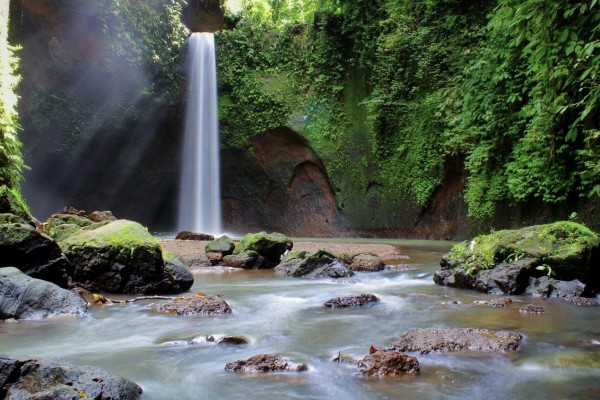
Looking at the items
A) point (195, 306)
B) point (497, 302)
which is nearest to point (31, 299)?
point (195, 306)

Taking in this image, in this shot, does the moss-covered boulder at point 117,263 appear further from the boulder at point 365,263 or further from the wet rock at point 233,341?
the boulder at point 365,263

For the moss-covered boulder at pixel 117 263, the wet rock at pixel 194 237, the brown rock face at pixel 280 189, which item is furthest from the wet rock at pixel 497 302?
the brown rock face at pixel 280 189

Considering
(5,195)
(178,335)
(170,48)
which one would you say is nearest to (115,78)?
(170,48)

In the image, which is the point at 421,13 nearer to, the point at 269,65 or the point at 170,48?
the point at 269,65

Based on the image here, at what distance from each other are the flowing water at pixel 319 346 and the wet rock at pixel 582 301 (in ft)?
0.63

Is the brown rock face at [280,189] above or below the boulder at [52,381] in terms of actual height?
above

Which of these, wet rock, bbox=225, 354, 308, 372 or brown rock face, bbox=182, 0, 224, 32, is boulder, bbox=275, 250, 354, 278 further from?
brown rock face, bbox=182, 0, 224, 32

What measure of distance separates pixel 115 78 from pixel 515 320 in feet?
57.9

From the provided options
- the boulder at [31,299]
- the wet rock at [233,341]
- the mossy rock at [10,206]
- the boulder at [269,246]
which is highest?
the mossy rock at [10,206]

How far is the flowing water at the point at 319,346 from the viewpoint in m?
3.41

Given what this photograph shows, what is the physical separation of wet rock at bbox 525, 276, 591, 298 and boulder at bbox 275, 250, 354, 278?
3.21 m

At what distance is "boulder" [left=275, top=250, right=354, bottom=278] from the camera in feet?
29.9

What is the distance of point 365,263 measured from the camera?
970 centimetres

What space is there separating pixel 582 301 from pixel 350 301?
9.42 ft
